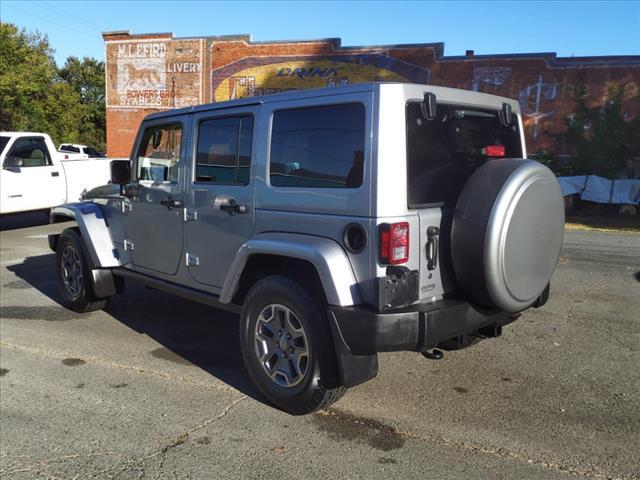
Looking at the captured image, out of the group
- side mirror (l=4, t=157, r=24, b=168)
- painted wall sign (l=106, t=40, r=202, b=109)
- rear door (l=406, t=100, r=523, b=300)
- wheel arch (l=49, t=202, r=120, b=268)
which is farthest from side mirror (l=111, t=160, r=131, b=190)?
painted wall sign (l=106, t=40, r=202, b=109)

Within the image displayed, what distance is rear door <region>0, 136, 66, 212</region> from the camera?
11.7 m

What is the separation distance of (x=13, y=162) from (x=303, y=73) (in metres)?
16.7

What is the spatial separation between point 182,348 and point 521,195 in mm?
3266

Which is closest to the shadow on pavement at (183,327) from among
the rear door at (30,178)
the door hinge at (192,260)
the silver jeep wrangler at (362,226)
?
the silver jeep wrangler at (362,226)

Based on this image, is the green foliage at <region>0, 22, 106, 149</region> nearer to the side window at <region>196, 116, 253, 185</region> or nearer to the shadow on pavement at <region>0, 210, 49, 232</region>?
the shadow on pavement at <region>0, 210, 49, 232</region>

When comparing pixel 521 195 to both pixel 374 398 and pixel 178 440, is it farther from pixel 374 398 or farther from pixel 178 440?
pixel 178 440

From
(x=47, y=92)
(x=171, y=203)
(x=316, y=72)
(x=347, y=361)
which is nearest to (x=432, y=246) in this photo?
(x=347, y=361)

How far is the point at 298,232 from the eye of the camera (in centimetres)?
361

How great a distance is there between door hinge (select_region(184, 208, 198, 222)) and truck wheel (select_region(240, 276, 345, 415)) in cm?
95

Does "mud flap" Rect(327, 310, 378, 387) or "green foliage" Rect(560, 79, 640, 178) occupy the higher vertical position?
"green foliage" Rect(560, 79, 640, 178)

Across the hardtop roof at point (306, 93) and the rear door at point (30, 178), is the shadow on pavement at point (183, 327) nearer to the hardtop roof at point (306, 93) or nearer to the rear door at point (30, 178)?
the hardtop roof at point (306, 93)

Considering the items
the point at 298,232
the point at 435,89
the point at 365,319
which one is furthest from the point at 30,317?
the point at 435,89

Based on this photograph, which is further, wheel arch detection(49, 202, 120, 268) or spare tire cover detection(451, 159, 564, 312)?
wheel arch detection(49, 202, 120, 268)

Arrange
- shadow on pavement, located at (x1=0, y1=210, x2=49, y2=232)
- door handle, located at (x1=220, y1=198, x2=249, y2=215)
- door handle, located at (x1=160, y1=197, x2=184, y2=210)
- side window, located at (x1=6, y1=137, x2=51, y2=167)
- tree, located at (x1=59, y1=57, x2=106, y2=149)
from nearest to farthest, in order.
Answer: door handle, located at (x1=220, y1=198, x2=249, y2=215), door handle, located at (x1=160, y1=197, x2=184, y2=210), side window, located at (x1=6, y1=137, x2=51, y2=167), shadow on pavement, located at (x1=0, y1=210, x2=49, y2=232), tree, located at (x1=59, y1=57, x2=106, y2=149)
